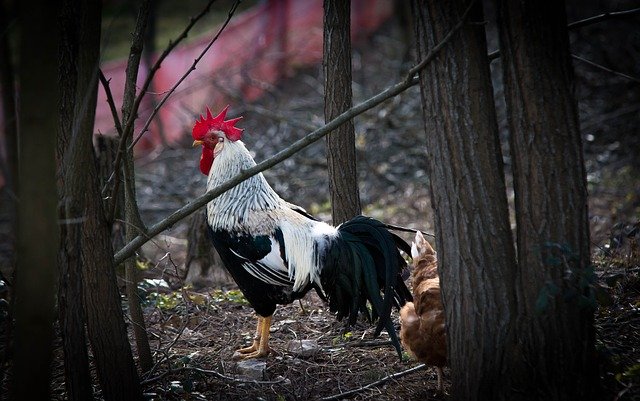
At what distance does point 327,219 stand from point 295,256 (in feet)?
12.8

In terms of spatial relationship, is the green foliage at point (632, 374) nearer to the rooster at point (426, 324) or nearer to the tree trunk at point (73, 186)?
the rooster at point (426, 324)

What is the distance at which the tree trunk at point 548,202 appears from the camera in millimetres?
3143

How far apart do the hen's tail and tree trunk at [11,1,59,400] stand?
2242 mm

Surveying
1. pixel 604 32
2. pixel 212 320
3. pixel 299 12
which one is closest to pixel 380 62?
pixel 299 12

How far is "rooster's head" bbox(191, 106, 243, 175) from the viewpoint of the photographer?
5.25 metres

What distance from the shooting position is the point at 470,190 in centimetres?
325

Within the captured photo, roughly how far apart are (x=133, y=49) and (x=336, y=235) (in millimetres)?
1920

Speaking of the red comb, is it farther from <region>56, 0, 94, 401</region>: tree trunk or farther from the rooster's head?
<region>56, 0, 94, 401</region>: tree trunk

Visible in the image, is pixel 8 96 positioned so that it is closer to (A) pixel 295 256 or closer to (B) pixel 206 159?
(B) pixel 206 159

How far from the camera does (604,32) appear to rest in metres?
11.4

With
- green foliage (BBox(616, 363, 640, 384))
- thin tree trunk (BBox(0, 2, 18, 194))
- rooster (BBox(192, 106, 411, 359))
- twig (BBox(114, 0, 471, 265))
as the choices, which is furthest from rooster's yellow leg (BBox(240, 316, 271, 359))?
thin tree trunk (BBox(0, 2, 18, 194))

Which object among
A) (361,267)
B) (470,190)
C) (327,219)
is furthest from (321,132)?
(327,219)

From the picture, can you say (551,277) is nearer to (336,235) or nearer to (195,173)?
(336,235)

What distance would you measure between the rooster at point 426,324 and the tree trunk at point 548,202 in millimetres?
649
